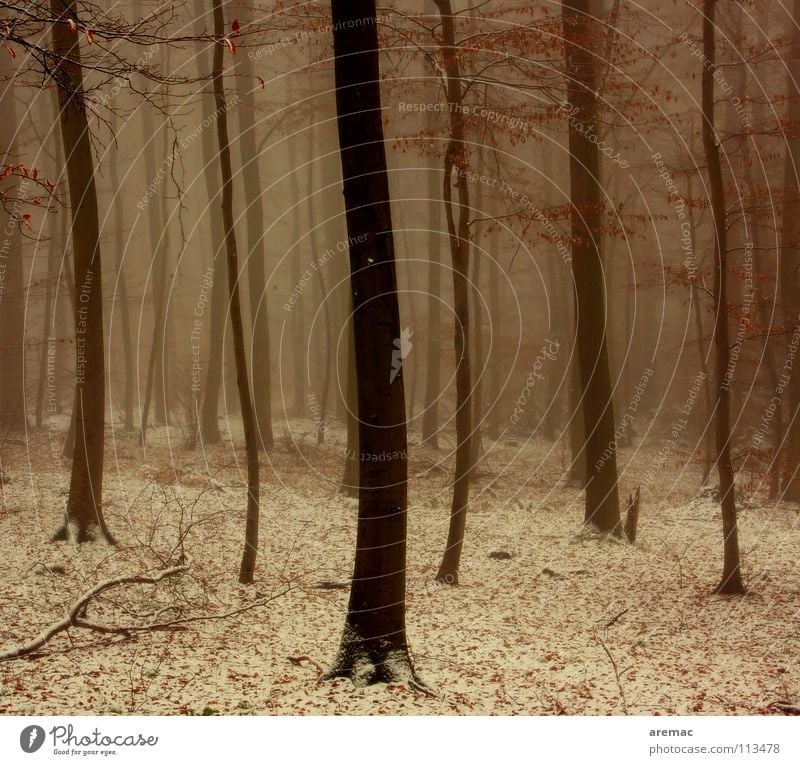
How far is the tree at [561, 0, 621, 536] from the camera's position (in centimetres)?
1498

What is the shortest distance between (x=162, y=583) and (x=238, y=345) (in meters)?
3.38

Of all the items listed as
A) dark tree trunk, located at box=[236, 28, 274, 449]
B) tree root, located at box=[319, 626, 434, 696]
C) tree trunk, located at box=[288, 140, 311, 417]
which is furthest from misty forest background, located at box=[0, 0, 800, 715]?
tree trunk, located at box=[288, 140, 311, 417]

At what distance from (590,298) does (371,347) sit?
8268 millimetres

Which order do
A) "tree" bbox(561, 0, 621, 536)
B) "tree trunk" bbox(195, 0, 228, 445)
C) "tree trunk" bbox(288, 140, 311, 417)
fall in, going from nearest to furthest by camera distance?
"tree" bbox(561, 0, 621, 536) < "tree trunk" bbox(195, 0, 228, 445) < "tree trunk" bbox(288, 140, 311, 417)

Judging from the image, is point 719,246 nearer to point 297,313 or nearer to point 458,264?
point 458,264

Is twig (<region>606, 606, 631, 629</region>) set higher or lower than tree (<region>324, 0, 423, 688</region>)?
lower

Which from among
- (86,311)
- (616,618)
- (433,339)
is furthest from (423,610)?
(433,339)

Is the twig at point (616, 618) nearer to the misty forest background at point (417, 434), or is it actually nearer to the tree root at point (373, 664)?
the misty forest background at point (417, 434)

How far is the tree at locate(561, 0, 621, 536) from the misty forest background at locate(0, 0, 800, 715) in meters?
0.07

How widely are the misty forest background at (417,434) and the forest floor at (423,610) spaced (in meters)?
0.06

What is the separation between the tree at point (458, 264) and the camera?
38.1ft

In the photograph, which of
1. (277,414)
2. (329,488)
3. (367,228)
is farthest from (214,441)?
(367,228)

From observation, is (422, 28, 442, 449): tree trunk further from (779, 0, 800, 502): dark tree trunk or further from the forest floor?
(779, 0, 800, 502): dark tree trunk

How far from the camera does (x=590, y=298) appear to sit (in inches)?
598
